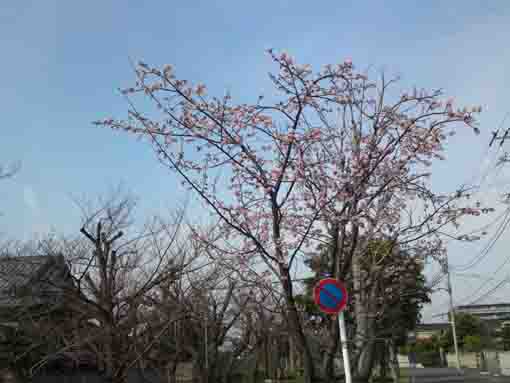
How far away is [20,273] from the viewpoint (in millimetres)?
13336

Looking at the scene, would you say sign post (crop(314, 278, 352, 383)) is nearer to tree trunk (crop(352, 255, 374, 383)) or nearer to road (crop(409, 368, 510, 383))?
tree trunk (crop(352, 255, 374, 383))

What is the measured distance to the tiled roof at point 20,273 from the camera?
13172 mm

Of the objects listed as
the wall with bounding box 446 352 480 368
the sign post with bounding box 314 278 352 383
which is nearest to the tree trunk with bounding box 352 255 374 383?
the sign post with bounding box 314 278 352 383

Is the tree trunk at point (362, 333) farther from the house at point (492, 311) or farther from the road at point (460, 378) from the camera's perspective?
the house at point (492, 311)

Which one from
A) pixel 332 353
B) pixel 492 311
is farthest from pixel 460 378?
pixel 492 311

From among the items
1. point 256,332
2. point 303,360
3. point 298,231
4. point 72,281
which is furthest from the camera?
point 256,332

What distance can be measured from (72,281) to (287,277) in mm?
8334

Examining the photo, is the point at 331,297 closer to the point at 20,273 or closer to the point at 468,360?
the point at 20,273

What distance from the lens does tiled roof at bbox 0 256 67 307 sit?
13.2m

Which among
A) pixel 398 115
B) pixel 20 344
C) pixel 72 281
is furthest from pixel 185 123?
pixel 20 344

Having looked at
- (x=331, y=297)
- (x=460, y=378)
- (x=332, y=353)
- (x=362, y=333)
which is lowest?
(x=460, y=378)

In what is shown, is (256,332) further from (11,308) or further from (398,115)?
(398,115)

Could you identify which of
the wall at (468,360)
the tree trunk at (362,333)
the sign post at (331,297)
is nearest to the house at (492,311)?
the wall at (468,360)

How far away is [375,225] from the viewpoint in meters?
6.71
